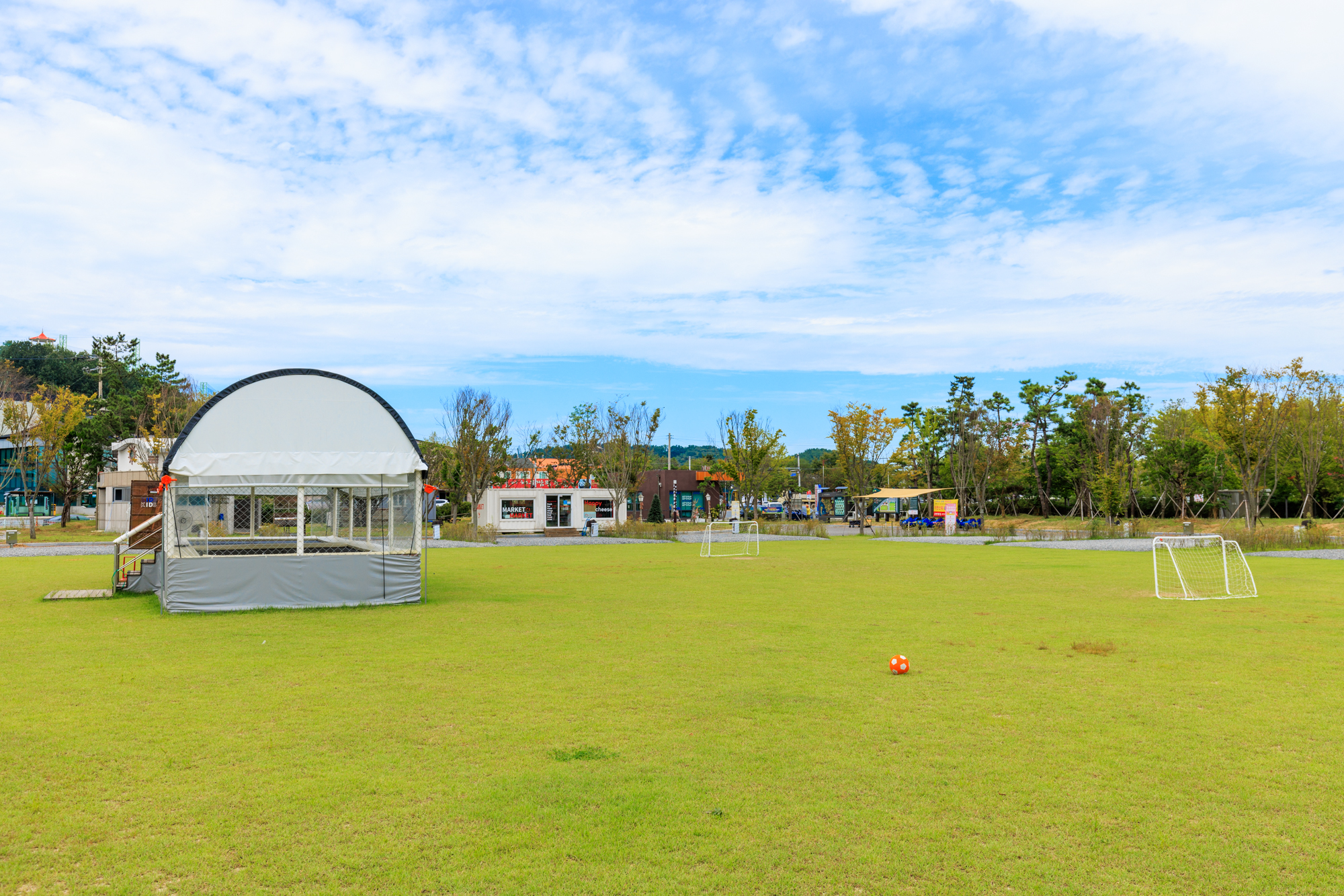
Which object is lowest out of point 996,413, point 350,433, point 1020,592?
point 1020,592

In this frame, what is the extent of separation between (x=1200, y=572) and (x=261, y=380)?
1885 cm

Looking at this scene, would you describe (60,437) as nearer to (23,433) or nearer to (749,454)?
(23,433)

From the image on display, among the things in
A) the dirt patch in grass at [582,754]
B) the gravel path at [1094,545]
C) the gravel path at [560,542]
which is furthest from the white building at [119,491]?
the dirt patch in grass at [582,754]

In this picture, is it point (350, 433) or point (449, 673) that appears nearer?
point (449, 673)

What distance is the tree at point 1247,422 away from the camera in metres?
31.1

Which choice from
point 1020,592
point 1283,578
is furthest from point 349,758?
point 1283,578

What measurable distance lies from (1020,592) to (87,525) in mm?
48172

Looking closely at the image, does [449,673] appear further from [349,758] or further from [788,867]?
[788,867]

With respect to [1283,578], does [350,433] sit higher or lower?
higher

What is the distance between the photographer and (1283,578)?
56.4ft

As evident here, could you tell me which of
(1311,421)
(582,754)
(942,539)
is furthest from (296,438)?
(1311,421)

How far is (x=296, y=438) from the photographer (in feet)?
47.6

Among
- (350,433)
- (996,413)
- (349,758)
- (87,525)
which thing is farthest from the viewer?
(996,413)

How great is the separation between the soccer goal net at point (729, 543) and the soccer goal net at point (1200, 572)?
37.8 ft
